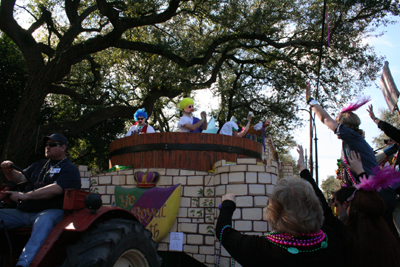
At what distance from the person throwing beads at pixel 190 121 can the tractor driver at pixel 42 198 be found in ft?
12.1

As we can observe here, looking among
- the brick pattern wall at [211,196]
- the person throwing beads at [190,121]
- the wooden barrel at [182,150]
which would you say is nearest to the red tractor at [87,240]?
the brick pattern wall at [211,196]

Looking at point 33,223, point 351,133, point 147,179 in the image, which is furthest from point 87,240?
point 147,179

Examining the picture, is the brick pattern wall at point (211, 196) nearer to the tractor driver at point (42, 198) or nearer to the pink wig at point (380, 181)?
the tractor driver at point (42, 198)

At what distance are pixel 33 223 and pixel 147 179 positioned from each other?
10.3 ft

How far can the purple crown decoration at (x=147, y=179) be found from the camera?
6422 mm

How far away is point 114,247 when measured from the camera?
10.6ft

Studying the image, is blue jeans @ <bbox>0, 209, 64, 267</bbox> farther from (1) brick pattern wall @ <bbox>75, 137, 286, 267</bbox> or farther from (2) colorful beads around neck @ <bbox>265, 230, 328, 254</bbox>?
(1) brick pattern wall @ <bbox>75, 137, 286, 267</bbox>

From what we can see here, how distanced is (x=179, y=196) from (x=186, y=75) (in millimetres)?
9114

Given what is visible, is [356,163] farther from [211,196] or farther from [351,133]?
[211,196]

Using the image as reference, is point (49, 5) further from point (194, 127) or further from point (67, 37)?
point (194, 127)

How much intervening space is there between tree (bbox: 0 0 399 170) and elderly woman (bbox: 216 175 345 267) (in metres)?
9.45

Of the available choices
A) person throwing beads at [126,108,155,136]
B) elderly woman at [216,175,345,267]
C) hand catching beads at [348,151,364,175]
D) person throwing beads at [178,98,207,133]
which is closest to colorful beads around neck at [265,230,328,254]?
elderly woman at [216,175,345,267]

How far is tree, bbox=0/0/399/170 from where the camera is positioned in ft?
34.7

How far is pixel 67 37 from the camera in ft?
36.6
